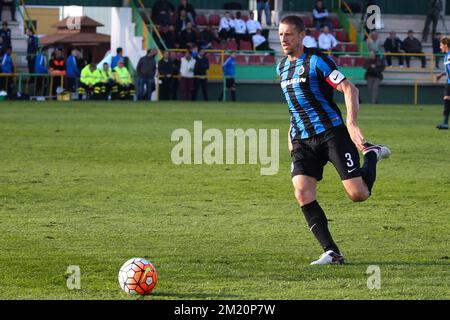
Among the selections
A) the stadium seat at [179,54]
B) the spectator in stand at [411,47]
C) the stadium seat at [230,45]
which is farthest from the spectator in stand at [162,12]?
the spectator in stand at [411,47]

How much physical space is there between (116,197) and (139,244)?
3.72 meters

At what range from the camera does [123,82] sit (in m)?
40.1

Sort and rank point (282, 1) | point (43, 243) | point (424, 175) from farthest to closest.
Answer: point (282, 1) < point (424, 175) < point (43, 243)

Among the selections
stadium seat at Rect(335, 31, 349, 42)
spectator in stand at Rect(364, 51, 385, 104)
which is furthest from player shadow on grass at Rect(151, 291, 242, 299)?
stadium seat at Rect(335, 31, 349, 42)

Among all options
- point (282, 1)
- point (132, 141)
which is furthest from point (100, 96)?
point (132, 141)

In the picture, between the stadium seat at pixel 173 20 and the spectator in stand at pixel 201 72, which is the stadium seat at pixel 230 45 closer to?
the spectator in stand at pixel 201 72

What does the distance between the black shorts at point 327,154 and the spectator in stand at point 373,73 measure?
32.7 meters

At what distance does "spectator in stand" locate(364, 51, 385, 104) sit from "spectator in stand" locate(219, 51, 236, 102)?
5.08m

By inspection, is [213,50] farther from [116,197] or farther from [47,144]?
[116,197]

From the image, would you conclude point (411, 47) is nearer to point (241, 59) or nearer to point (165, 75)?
point (241, 59)

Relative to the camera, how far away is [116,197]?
13430 mm

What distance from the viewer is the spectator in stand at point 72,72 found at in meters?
39.6

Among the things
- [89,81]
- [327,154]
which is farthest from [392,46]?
[327,154]
